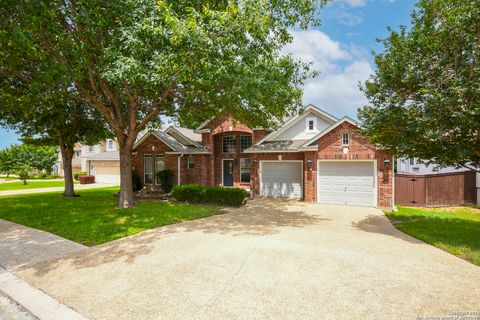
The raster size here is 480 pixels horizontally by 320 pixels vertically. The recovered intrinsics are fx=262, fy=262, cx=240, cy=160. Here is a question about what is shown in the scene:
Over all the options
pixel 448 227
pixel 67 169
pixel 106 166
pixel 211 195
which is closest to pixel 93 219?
pixel 211 195

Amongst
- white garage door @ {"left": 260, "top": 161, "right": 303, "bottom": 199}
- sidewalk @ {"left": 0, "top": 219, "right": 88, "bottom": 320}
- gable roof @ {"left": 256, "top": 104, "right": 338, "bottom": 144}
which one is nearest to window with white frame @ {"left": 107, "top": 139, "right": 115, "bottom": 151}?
gable roof @ {"left": 256, "top": 104, "right": 338, "bottom": 144}

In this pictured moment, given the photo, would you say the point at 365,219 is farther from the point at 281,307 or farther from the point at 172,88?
the point at 172,88

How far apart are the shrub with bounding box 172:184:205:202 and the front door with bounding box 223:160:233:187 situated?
568 centimetres

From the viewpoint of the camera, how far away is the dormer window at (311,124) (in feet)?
54.5

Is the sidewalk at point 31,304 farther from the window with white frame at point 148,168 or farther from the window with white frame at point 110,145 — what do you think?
the window with white frame at point 110,145

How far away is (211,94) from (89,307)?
786cm

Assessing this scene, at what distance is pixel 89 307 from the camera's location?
3.92 m

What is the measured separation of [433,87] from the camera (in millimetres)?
7133

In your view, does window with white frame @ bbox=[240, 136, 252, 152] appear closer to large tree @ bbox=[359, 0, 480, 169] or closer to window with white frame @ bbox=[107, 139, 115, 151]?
large tree @ bbox=[359, 0, 480, 169]

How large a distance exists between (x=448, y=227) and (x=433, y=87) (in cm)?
498

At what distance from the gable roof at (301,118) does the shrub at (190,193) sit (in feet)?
18.5

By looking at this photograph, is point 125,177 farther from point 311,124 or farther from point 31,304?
point 311,124

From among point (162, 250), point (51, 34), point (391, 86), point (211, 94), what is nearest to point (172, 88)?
point (211, 94)

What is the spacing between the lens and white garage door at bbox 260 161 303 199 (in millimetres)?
16141
